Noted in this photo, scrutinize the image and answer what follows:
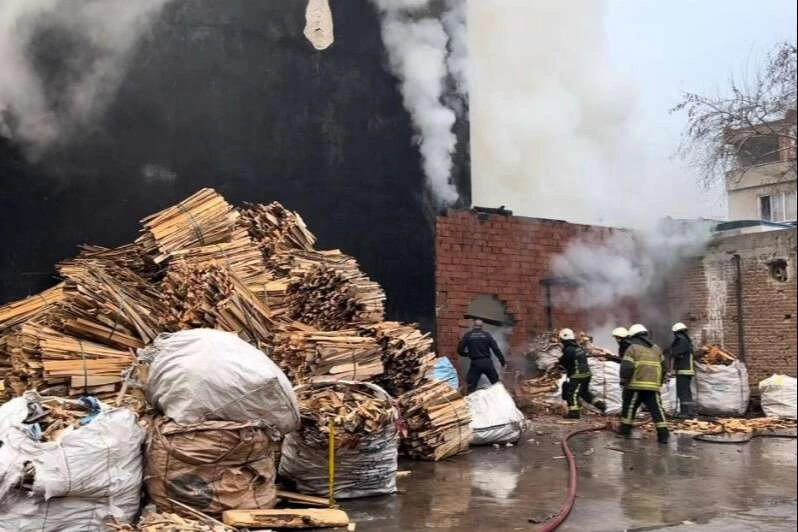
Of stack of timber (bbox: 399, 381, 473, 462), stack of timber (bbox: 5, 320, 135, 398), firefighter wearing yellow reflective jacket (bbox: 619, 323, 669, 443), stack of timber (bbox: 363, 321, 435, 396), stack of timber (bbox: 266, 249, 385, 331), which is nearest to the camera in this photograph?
stack of timber (bbox: 5, 320, 135, 398)

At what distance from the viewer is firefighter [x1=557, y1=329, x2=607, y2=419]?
12266 mm

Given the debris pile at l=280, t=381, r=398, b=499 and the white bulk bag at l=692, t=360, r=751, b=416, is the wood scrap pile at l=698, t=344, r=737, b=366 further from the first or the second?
the debris pile at l=280, t=381, r=398, b=499

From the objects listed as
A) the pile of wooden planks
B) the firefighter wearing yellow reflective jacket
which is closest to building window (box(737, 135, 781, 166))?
the firefighter wearing yellow reflective jacket

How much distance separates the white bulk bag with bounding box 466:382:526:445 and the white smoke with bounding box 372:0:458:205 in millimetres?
4264

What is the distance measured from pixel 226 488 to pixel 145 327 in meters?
3.03

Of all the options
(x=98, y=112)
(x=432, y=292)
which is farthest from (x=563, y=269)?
(x=98, y=112)

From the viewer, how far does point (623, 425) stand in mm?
10586

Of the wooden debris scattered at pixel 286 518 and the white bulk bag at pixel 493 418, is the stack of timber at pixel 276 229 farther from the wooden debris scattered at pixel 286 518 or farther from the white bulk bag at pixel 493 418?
the wooden debris scattered at pixel 286 518

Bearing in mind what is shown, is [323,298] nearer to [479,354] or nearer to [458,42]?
[479,354]

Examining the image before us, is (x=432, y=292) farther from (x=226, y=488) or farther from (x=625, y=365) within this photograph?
(x=226, y=488)

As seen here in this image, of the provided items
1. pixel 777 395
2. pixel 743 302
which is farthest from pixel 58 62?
pixel 743 302

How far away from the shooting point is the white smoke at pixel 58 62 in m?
9.62

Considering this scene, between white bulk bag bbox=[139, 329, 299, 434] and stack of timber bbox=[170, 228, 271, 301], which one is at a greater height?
stack of timber bbox=[170, 228, 271, 301]

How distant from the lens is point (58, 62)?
32.7ft
